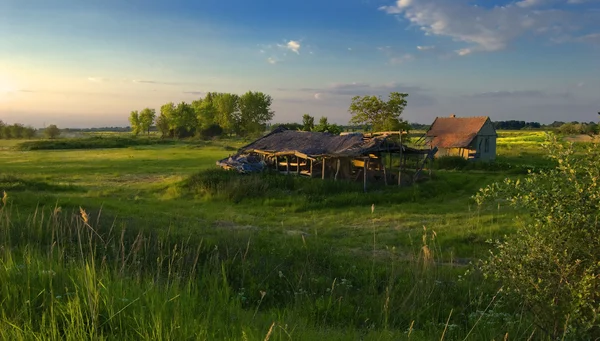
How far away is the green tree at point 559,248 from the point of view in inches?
164

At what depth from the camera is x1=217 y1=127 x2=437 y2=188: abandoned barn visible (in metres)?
25.3

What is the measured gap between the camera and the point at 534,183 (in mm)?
4648

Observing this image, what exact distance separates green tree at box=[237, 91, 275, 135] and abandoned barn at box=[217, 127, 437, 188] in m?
69.0

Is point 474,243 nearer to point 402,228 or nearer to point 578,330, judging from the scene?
point 402,228

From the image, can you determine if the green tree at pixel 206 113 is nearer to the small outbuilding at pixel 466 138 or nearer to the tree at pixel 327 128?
the tree at pixel 327 128

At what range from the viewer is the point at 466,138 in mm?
42344

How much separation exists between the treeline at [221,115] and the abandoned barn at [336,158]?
225ft

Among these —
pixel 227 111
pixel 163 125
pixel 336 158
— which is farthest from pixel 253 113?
pixel 336 158

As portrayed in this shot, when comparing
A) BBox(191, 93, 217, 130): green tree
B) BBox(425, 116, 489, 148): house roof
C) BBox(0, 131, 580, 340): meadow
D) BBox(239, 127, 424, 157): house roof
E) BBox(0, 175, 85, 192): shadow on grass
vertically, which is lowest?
BBox(0, 175, 85, 192): shadow on grass

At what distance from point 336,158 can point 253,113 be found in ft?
243

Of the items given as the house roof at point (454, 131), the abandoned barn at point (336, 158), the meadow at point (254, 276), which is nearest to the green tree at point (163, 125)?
the house roof at point (454, 131)

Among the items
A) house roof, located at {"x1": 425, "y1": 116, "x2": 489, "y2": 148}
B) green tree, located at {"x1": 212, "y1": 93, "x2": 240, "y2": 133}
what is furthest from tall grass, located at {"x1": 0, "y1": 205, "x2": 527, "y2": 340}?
green tree, located at {"x1": 212, "y1": 93, "x2": 240, "y2": 133}

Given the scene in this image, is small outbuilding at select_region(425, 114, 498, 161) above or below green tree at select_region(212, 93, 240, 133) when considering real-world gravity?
below

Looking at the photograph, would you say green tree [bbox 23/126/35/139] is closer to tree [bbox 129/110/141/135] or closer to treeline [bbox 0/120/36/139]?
treeline [bbox 0/120/36/139]
